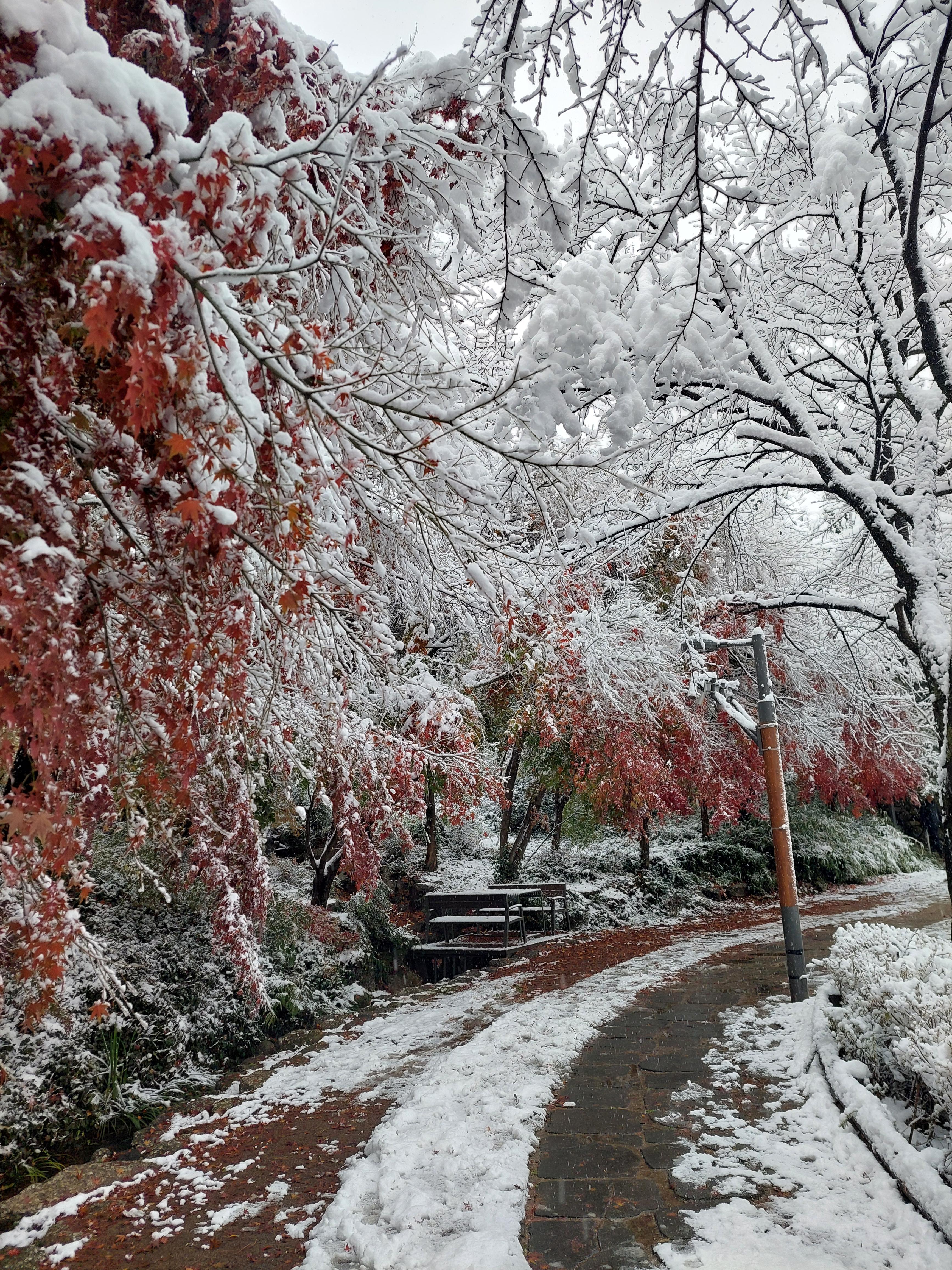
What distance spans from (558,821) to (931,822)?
13828 millimetres

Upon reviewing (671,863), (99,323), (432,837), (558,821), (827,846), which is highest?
(99,323)

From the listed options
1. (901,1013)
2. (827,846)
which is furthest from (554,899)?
(901,1013)

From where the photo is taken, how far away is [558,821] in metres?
15.9

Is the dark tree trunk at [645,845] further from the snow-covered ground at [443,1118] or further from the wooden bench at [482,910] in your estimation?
the snow-covered ground at [443,1118]

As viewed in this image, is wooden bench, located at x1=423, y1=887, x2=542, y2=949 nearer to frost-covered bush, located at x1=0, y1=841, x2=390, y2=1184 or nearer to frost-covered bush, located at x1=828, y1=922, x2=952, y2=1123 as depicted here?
frost-covered bush, located at x1=0, y1=841, x2=390, y2=1184

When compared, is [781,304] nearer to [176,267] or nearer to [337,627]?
[337,627]

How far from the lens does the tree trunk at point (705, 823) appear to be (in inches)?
657

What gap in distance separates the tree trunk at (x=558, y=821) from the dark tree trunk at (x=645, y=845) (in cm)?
155

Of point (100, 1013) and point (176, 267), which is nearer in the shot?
point (176, 267)

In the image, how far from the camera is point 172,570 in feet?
7.51

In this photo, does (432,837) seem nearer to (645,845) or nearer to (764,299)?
(645,845)

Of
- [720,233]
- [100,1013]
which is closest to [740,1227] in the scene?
[100,1013]

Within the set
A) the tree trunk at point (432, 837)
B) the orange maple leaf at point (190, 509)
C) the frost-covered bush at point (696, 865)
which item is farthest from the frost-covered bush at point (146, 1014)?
the frost-covered bush at point (696, 865)

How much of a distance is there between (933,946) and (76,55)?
622 centimetres
